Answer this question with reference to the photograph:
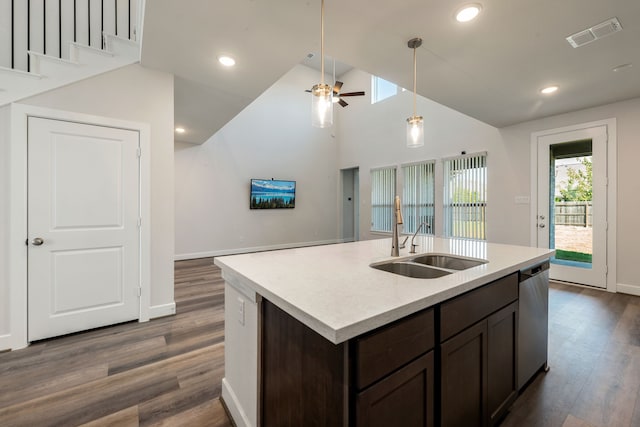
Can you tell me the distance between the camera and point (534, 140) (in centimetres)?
443

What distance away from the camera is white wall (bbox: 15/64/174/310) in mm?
2588

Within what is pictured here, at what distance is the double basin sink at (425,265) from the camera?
166 centimetres

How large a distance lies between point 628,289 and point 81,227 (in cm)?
653

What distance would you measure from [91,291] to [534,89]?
528cm

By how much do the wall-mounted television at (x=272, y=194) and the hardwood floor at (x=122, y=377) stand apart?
4.35 metres

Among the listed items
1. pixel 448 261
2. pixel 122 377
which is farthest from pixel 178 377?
pixel 448 261

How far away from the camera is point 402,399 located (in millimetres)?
972

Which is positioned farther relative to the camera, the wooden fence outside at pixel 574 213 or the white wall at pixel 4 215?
the wooden fence outside at pixel 574 213

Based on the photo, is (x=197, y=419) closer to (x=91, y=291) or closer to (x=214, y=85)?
(x=91, y=291)

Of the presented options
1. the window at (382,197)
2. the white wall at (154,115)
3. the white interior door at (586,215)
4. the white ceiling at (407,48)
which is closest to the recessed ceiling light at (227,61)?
the white ceiling at (407,48)

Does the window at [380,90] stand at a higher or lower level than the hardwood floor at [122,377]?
higher

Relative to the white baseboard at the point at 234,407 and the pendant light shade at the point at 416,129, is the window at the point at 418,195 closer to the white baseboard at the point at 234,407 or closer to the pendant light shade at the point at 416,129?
the pendant light shade at the point at 416,129

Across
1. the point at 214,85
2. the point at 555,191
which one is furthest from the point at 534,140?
the point at 214,85

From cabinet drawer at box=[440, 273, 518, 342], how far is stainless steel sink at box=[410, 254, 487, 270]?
22cm
